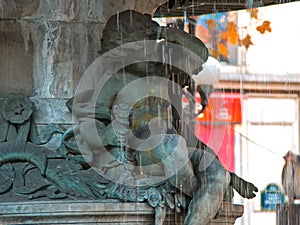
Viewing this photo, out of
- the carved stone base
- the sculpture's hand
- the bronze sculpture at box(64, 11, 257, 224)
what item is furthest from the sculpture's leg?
the sculpture's hand

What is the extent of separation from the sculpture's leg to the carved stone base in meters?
0.24

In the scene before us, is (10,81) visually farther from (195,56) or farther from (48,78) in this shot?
(195,56)

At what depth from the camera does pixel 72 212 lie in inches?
207

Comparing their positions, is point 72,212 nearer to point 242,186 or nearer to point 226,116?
point 242,186

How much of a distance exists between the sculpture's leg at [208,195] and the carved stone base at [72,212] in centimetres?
24

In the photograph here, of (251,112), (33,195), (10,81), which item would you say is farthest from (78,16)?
(251,112)

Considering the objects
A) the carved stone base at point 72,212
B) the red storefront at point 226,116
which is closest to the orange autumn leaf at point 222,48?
the red storefront at point 226,116

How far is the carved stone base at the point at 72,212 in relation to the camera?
5.25m

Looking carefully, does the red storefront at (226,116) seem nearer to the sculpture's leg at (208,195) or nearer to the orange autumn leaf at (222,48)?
the orange autumn leaf at (222,48)

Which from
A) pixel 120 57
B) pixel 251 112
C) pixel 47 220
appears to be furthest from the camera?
pixel 251 112

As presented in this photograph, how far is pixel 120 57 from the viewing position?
5.79 m

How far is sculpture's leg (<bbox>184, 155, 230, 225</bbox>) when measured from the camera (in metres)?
5.45

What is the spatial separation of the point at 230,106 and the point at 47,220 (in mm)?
16734

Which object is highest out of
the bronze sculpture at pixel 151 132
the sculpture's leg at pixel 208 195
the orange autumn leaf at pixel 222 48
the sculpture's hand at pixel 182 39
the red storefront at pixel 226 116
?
the orange autumn leaf at pixel 222 48
